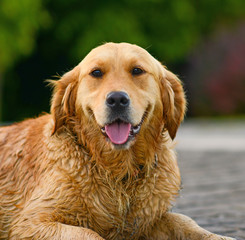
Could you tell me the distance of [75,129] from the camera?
14.9ft

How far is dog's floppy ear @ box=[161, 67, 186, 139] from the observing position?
4613 mm

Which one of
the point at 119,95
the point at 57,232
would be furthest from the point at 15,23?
the point at 57,232

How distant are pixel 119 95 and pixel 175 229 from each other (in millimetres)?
1319

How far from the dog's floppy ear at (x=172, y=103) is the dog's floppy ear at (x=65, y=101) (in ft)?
2.62

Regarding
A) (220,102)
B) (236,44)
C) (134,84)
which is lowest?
(220,102)

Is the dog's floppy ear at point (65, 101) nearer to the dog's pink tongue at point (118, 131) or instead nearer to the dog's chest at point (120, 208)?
→ the dog's pink tongue at point (118, 131)

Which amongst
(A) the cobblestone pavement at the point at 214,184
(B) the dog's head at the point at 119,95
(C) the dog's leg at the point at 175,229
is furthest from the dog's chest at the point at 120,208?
(A) the cobblestone pavement at the point at 214,184

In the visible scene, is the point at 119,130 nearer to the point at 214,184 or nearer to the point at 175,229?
the point at 175,229

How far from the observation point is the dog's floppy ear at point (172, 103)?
15.1 feet

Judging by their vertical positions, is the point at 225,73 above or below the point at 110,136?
below

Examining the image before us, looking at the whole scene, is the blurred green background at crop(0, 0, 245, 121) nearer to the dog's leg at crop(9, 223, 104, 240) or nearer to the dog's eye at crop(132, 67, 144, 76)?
the dog's eye at crop(132, 67, 144, 76)

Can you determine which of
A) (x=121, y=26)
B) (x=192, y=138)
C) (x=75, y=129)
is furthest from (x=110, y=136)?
(x=121, y=26)

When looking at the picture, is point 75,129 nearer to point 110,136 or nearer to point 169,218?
point 110,136

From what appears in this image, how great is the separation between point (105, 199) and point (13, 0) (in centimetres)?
1224
